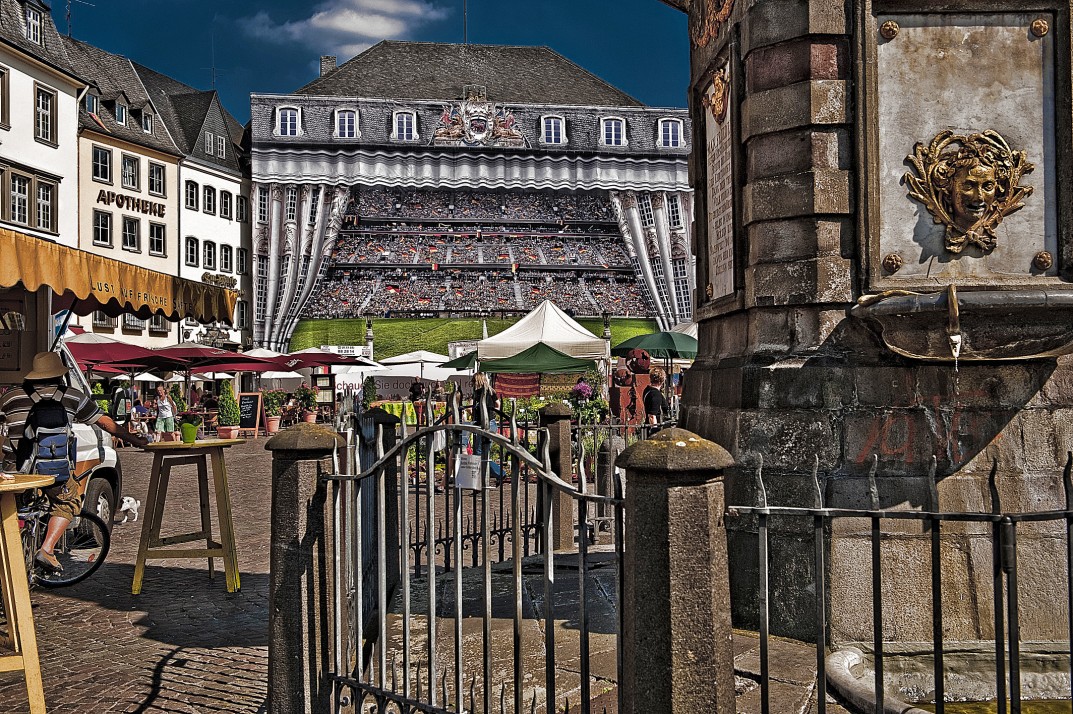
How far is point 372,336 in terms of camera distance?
40.9 meters

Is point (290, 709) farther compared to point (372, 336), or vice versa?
point (372, 336)

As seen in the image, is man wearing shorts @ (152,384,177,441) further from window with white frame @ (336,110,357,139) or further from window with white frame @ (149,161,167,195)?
window with white frame @ (336,110,357,139)

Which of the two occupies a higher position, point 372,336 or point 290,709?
point 372,336

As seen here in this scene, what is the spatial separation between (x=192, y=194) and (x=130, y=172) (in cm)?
337

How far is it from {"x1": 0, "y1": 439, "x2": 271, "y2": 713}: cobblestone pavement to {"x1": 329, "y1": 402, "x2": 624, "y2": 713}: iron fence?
1007mm

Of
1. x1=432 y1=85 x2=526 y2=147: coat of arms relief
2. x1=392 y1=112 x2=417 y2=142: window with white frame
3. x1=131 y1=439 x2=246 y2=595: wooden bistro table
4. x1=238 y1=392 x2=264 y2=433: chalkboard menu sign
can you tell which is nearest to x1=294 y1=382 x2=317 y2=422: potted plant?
x1=238 y1=392 x2=264 y2=433: chalkboard menu sign

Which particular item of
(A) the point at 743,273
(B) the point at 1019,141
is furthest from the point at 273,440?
(B) the point at 1019,141

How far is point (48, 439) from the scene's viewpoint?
8.06 m

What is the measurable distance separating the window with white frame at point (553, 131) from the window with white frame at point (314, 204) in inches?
426

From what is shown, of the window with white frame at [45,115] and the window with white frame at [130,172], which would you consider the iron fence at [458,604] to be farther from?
the window with white frame at [130,172]

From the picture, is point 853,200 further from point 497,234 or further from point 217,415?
point 497,234

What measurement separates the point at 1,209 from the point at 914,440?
92.4 feet

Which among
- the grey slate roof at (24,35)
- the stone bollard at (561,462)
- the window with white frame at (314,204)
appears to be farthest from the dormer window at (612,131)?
the stone bollard at (561,462)

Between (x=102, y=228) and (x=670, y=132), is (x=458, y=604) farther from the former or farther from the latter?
(x=670, y=132)
